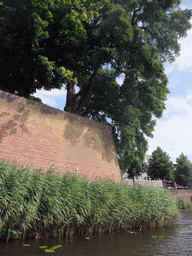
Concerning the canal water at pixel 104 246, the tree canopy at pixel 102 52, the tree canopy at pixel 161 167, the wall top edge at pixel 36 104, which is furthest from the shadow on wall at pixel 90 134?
the tree canopy at pixel 161 167

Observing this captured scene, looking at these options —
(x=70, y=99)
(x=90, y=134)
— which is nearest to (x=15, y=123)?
(x=90, y=134)

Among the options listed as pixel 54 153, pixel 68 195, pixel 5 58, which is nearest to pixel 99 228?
pixel 68 195

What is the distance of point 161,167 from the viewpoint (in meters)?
37.2

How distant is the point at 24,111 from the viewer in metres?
11.5

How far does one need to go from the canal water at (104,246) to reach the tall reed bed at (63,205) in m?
0.40

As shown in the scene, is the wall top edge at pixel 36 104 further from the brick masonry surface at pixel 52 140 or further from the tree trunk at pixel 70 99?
the tree trunk at pixel 70 99

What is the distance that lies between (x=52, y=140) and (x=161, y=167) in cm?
2868

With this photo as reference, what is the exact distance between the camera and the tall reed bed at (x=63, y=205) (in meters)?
6.43

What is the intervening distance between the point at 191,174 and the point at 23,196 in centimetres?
3918

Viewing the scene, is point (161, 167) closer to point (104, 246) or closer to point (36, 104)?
point (36, 104)

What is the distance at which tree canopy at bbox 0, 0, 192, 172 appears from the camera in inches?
541

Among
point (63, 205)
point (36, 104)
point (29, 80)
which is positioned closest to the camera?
point (63, 205)

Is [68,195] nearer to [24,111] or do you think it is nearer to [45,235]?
[45,235]

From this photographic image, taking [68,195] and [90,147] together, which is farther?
[90,147]
